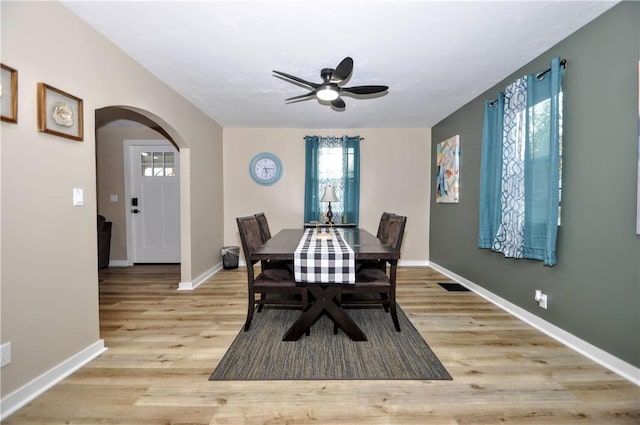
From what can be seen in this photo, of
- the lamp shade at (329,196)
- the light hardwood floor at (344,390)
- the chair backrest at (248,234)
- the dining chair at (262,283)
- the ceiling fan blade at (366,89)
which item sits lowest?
the light hardwood floor at (344,390)

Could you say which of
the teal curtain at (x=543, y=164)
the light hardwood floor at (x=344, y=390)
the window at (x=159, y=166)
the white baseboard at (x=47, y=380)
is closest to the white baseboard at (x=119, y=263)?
the window at (x=159, y=166)

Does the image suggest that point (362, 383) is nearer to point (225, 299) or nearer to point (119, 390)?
point (119, 390)

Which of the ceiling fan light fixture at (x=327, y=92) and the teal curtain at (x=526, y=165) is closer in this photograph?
the teal curtain at (x=526, y=165)

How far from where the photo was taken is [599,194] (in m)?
1.98

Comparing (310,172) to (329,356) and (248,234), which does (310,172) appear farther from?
(329,356)

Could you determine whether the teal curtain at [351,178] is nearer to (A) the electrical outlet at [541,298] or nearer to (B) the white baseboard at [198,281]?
(B) the white baseboard at [198,281]

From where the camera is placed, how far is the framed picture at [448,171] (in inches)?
158

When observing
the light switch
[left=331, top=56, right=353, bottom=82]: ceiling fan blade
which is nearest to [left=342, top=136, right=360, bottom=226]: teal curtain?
[left=331, top=56, right=353, bottom=82]: ceiling fan blade

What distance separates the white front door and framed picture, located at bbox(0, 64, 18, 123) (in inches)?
142

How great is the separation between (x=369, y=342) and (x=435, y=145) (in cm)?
365

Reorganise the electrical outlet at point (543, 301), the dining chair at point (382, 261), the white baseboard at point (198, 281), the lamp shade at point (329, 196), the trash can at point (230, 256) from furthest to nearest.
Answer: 1. the trash can at point (230, 256)
2. the lamp shade at point (329, 196)
3. the white baseboard at point (198, 281)
4. the dining chair at point (382, 261)
5. the electrical outlet at point (543, 301)

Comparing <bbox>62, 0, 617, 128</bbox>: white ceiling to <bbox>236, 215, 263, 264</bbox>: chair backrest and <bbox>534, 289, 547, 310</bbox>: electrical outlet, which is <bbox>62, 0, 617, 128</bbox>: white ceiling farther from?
<bbox>534, 289, 547, 310</bbox>: electrical outlet

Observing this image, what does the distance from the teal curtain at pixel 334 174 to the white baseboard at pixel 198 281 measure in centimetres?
166

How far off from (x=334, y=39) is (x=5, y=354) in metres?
2.81
